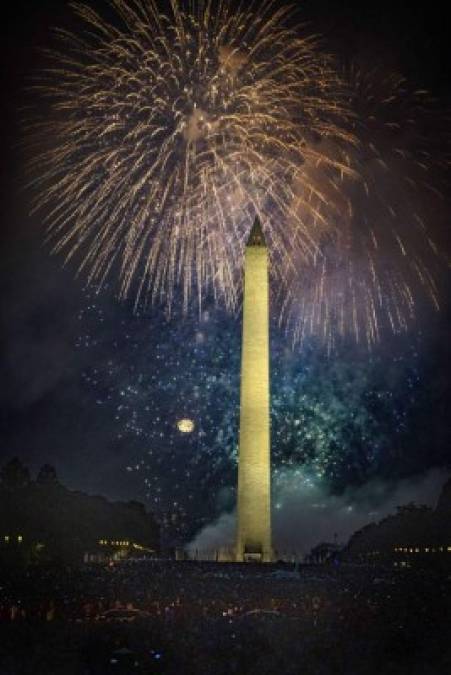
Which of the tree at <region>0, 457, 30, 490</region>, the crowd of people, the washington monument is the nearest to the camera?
the crowd of people

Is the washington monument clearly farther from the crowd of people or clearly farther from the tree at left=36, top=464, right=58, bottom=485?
the tree at left=36, top=464, right=58, bottom=485

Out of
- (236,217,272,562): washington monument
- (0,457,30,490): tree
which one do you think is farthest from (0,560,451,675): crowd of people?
(0,457,30,490): tree

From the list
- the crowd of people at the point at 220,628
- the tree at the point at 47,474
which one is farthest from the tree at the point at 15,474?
the crowd of people at the point at 220,628

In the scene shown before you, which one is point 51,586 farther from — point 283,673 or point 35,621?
point 283,673

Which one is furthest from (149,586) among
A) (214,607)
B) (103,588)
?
(214,607)

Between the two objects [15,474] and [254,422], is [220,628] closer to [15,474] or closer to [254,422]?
[254,422]

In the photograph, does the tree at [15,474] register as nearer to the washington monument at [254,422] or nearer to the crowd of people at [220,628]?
the washington monument at [254,422]
